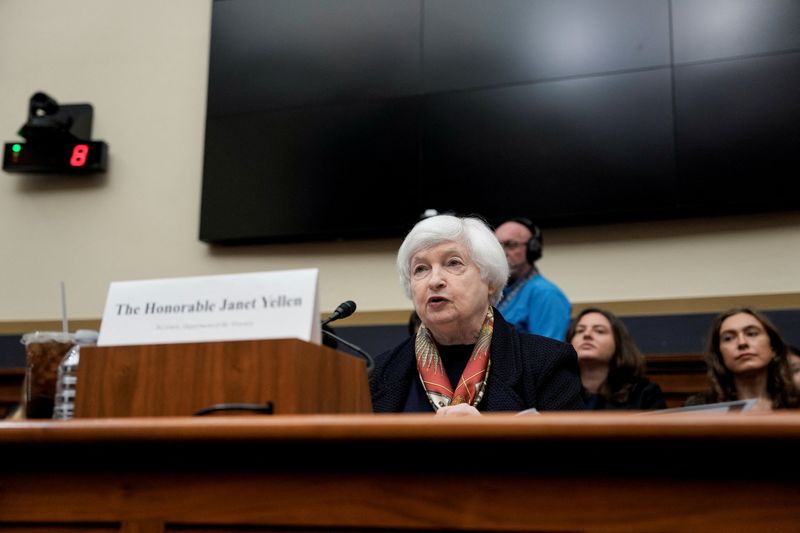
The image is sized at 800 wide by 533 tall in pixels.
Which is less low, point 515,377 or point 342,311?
point 342,311

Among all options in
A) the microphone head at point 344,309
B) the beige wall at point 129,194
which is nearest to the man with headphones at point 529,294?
the beige wall at point 129,194

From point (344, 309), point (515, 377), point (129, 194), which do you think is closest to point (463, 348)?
point (515, 377)

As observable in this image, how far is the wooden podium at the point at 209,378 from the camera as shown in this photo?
3.81 feet

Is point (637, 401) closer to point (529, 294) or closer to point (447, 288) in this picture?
point (529, 294)

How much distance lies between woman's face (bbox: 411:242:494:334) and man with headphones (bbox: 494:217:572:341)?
99cm

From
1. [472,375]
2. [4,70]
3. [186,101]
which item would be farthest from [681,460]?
[4,70]

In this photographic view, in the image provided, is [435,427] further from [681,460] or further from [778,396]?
[778,396]

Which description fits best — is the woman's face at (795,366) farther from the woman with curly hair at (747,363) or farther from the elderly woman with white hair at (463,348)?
the elderly woman with white hair at (463,348)

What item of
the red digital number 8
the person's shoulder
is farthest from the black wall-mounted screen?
the red digital number 8

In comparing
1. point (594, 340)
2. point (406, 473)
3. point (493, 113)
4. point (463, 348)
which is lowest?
point (406, 473)

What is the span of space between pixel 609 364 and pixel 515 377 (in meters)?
1.37

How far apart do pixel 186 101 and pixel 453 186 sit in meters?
1.81

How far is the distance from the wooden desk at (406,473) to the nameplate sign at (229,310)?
0.64 ft

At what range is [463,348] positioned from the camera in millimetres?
2203
